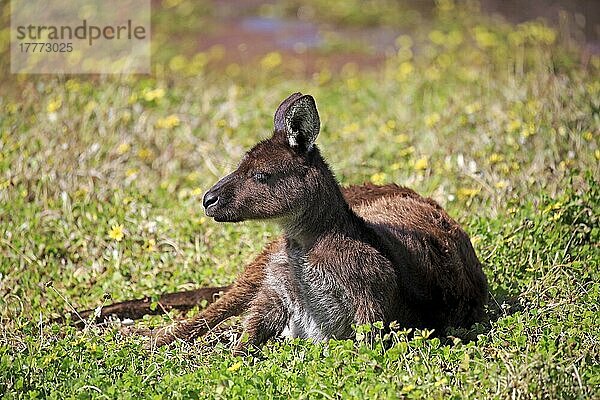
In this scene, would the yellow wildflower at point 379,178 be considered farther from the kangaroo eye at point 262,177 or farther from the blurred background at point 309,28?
the blurred background at point 309,28

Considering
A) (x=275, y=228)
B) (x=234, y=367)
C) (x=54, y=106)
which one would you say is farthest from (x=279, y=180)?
(x=54, y=106)

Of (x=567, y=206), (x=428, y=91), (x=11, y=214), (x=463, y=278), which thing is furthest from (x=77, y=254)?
(x=428, y=91)

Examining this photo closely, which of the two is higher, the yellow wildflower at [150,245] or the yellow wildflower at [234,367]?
the yellow wildflower at [150,245]

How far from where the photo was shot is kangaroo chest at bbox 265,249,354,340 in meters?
4.75

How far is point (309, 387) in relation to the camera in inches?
165

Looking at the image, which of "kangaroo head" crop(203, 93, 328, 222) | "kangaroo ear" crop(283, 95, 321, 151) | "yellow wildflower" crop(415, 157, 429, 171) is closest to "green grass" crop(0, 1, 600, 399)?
"yellow wildflower" crop(415, 157, 429, 171)

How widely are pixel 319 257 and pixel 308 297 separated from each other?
215 mm

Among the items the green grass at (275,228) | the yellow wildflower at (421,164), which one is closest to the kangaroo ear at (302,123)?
the green grass at (275,228)

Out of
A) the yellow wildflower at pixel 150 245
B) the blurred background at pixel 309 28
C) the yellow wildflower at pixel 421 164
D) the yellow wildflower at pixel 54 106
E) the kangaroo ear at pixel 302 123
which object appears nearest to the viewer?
the kangaroo ear at pixel 302 123

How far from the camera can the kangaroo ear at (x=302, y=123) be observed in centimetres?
469

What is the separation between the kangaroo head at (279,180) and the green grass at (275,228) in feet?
2.21

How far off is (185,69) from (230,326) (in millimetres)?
5595

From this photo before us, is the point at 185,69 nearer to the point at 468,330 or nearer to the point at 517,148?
Answer: the point at 517,148

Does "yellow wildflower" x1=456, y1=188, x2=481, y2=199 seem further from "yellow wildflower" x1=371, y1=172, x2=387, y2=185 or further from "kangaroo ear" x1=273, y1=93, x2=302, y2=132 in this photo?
"kangaroo ear" x1=273, y1=93, x2=302, y2=132
